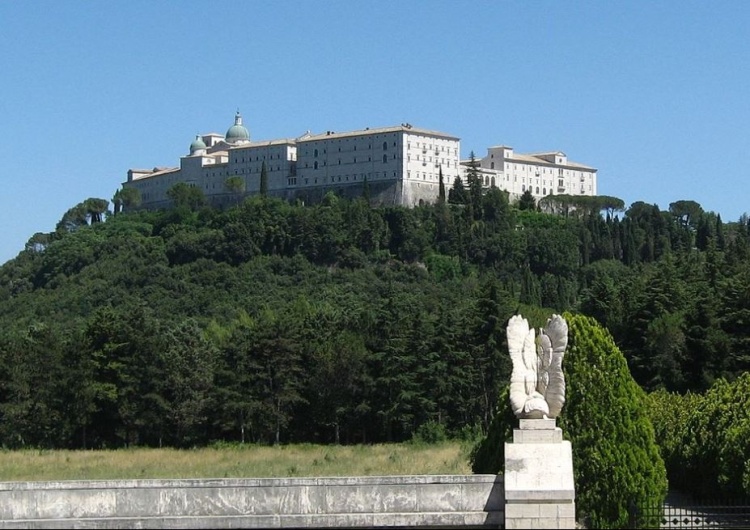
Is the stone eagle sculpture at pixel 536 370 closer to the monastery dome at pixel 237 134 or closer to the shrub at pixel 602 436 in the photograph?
the shrub at pixel 602 436

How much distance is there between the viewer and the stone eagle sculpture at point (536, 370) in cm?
1670

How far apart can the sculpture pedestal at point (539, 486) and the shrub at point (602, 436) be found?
220 inches

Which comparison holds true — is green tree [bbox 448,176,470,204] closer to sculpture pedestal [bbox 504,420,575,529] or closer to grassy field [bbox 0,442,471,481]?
grassy field [bbox 0,442,471,481]

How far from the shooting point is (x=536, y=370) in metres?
17.2

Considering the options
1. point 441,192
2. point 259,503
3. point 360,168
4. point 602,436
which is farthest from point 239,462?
point 360,168

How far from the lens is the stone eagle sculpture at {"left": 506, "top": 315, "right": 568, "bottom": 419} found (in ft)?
54.8

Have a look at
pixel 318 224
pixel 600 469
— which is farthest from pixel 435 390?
pixel 318 224

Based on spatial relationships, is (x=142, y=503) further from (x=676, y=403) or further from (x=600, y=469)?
(x=676, y=403)

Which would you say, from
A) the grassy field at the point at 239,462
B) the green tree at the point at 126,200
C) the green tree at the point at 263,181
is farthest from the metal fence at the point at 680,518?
the green tree at the point at 126,200

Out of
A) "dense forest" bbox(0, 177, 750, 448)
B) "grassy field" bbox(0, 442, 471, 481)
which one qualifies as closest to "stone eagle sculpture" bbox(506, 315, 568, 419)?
"grassy field" bbox(0, 442, 471, 481)

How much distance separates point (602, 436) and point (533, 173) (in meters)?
150

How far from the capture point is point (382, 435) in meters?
57.4

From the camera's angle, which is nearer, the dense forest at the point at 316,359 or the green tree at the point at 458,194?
the dense forest at the point at 316,359

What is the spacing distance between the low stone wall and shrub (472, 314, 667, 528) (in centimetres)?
580
